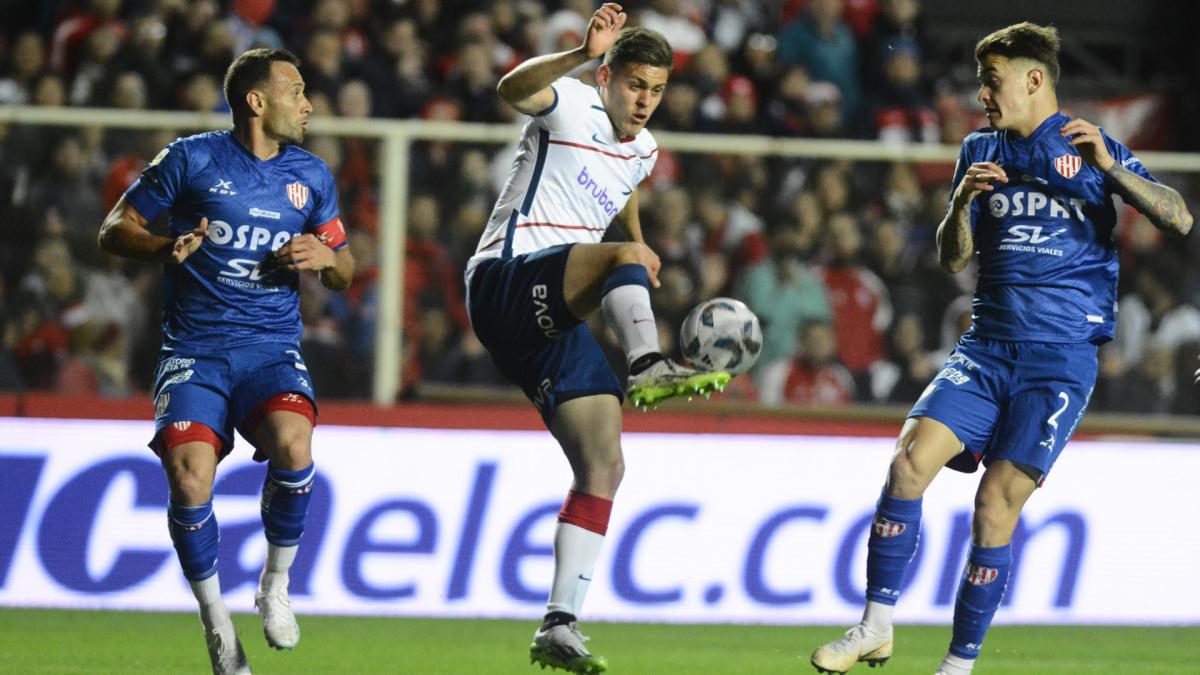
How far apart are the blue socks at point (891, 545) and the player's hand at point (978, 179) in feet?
3.81

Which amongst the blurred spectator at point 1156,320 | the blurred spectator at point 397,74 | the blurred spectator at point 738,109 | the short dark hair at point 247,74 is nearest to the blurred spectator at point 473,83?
the blurred spectator at point 397,74

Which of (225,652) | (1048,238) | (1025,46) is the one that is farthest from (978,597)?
(225,652)

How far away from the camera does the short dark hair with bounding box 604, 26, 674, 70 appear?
22.1 ft

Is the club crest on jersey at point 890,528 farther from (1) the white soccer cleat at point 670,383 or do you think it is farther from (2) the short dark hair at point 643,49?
(2) the short dark hair at point 643,49

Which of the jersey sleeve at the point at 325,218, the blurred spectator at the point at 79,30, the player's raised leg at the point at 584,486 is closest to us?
the player's raised leg at the point at 584,486

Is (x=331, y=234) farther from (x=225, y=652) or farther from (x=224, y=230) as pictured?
(x=225, y=652)

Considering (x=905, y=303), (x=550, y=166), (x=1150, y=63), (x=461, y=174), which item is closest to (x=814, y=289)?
(x=905, y=303)

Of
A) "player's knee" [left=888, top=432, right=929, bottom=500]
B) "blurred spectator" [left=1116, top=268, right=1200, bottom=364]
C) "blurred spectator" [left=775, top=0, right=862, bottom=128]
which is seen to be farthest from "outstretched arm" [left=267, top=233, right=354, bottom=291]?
"blurred spectator" [left=775, top=0, right=862, bottom=128]

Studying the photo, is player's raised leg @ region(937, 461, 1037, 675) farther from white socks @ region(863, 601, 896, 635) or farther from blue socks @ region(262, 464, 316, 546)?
blue socks @ region(262, 464, 316, 546)

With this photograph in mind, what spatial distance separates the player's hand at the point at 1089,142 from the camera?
6461 mm

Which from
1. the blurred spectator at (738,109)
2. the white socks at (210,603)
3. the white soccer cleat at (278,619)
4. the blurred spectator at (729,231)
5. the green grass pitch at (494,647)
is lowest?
the green grass pitch at (494,647)

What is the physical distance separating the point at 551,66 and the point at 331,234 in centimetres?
137

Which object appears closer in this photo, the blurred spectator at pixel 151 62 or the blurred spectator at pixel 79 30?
the blurred spectator at pixel 151 62

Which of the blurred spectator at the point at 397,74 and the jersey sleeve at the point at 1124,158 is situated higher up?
the jersey sleeve at the point at 1124,158
